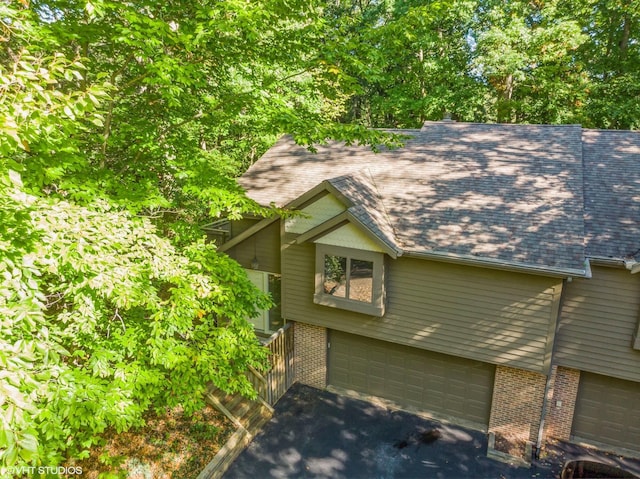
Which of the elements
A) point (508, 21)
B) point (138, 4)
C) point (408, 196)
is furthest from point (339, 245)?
point (508, 21)

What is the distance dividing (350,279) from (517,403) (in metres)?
5.25

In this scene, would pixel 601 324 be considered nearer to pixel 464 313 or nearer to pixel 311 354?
pixel 464 313

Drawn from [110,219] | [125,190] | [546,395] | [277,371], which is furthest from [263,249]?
[546,395]

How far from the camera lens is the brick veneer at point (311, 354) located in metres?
12.1

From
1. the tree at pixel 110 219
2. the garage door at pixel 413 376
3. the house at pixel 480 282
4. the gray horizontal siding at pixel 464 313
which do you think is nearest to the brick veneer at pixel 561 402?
the house at pixel 480 282

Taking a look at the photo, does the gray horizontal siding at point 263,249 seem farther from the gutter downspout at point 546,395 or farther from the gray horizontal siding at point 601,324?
the gray horizontal siding at point 601,324

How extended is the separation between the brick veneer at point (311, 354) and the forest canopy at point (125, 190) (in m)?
3.50

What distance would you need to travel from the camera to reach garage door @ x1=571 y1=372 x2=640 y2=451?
31.9 feet

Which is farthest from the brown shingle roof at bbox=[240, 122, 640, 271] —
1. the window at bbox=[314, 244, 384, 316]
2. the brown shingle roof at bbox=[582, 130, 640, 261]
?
the window at bbox=[314, 244, 384, 316]

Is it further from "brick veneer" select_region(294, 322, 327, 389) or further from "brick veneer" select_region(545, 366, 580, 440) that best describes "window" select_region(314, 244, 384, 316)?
"brick veneer" select_region(545, 366, 580, 440)

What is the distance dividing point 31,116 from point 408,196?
968 cm

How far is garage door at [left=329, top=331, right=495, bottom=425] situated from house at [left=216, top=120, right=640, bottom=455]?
3 centimetres

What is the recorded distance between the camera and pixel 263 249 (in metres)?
12.6

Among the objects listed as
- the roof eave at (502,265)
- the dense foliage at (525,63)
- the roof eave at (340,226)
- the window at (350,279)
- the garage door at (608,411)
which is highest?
the dense foliage at (525,63)
